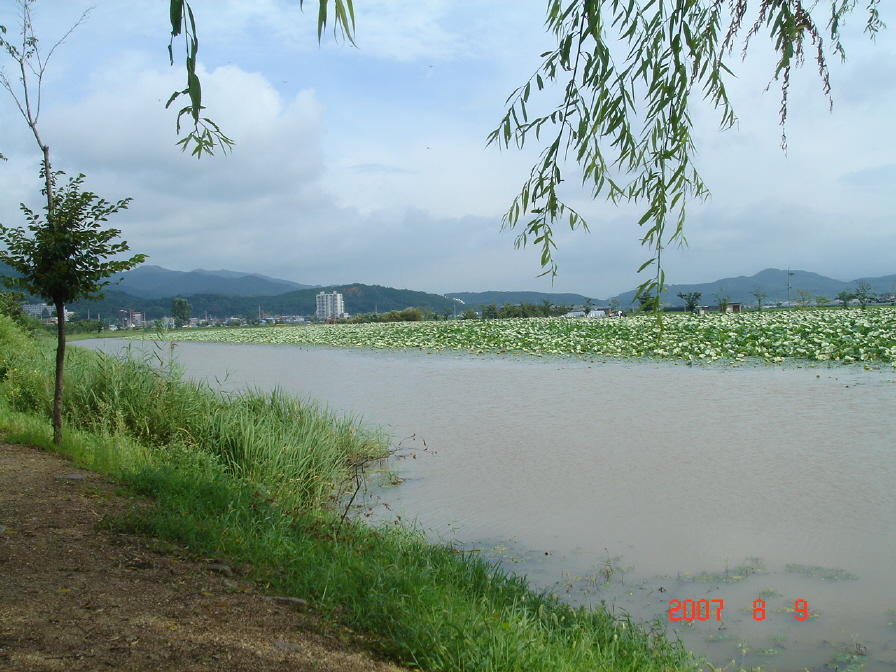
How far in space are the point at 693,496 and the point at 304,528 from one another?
3.51m

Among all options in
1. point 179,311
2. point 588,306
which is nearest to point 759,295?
point 588,306

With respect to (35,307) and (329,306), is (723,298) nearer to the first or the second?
(35,307)

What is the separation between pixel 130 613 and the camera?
291cm

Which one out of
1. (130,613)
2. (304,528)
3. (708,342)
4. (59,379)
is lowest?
(304,528)

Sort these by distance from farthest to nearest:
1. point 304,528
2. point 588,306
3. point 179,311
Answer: point 179,311, point 588,306, point 304,528

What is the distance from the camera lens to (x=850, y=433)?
7660mm

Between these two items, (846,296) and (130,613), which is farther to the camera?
(846,296)

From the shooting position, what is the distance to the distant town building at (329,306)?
290 feet

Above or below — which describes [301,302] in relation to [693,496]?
above

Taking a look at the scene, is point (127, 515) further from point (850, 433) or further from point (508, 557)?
point (850, 433)

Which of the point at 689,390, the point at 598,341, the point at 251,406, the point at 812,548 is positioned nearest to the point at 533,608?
the point at 812,548
